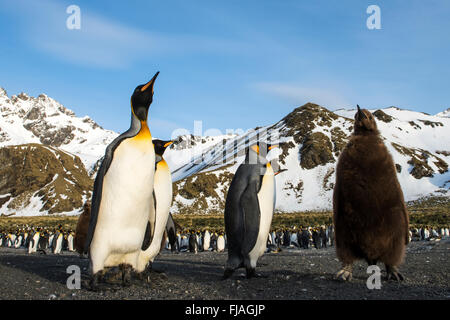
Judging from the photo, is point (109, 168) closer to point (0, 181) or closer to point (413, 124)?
point (0, 181)

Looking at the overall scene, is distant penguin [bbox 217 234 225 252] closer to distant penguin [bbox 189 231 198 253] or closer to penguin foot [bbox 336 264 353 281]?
distant penguin [bbox 189 231 198 253]

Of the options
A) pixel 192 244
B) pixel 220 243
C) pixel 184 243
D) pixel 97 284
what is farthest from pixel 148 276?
pixel 184 243

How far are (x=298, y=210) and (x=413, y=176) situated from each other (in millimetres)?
23877

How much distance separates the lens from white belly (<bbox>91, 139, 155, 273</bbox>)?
4844mm

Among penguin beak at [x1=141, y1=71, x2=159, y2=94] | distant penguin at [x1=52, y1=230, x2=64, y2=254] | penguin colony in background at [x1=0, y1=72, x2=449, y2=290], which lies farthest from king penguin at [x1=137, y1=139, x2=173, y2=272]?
distant penguin at [x1=52, y1=230, x2=64, y2=254]

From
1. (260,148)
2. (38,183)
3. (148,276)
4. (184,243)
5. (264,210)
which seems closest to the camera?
(148,276)

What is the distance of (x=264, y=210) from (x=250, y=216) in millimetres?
502

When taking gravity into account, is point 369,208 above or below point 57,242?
above

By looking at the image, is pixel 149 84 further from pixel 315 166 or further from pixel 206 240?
pixel 315 166

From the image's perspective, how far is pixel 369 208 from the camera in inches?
193

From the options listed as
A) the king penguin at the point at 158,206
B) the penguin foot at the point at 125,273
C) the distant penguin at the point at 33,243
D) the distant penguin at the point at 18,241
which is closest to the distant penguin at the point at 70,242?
the distant penguin at the point at 33,243

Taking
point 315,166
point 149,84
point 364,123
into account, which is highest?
point 315,166
